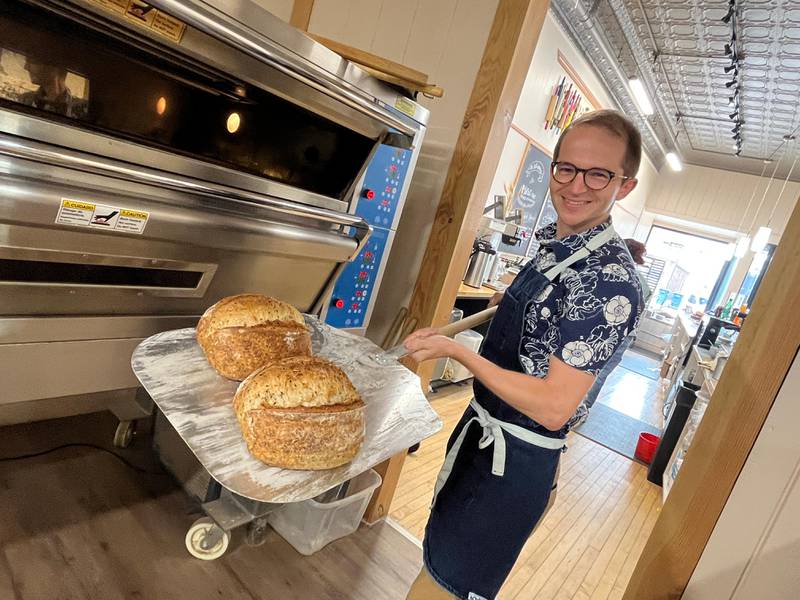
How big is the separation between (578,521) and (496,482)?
2.08 m

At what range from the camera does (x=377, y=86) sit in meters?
1.55

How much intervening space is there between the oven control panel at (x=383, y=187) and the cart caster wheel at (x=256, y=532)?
1.26 m

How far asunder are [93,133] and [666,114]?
821cm

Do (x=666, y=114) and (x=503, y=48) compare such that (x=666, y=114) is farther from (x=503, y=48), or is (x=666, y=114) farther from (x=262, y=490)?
(x=262, y=490)

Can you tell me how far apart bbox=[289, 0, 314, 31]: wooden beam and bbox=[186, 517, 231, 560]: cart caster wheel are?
238 cm

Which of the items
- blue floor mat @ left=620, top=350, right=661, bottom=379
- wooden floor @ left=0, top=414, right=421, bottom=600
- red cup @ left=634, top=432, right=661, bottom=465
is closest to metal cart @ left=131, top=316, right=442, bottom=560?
wooden floor @ left=0, top=414, right=421, bottom=600

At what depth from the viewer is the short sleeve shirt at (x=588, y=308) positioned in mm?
1021

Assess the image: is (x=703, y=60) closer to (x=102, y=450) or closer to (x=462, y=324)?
(x=462, y=324)

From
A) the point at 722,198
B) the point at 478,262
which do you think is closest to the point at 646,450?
the point at 478,262

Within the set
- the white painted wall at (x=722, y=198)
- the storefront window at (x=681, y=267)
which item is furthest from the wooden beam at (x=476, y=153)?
the storefront window at (x=681, y=267)

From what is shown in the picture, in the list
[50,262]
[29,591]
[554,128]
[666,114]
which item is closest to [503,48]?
[50,262]

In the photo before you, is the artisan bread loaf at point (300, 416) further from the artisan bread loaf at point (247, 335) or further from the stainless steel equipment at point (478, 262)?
the stainless steel equipment at point (478, 262)

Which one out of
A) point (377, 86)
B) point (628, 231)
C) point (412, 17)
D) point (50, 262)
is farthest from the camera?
point (628, 231)

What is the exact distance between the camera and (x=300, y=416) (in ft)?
3.50
